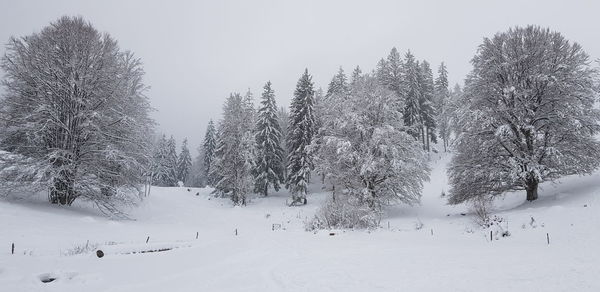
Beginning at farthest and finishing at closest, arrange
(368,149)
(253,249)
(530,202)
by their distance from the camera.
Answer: (368,149), (530,202), (253,249)

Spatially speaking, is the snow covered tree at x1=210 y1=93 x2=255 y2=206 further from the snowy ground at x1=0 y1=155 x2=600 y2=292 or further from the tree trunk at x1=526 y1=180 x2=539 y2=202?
the tree trunk at x1=526 y1=180 x2=539 y2=202

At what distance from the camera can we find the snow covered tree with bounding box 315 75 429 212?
79.6 feet

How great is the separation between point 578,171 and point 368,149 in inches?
483

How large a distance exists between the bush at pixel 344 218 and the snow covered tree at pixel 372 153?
3246 millimetres

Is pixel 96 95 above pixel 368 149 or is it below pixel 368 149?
above

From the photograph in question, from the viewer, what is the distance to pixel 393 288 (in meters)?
7.43

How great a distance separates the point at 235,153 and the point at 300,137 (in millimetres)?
7523

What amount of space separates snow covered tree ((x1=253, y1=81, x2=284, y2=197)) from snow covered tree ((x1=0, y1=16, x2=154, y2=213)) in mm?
18458

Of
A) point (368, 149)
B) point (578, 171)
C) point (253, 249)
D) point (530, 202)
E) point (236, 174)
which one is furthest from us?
point (236, 174)

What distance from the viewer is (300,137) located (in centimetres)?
3744

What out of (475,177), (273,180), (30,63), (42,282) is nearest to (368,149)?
(475,177)

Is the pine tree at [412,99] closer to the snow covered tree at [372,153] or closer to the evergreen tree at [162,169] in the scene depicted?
the snow covered tree at [372,153]

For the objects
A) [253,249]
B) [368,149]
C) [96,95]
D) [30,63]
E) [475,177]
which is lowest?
[253,249]

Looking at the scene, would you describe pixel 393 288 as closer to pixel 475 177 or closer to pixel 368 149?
pixel 475 177
